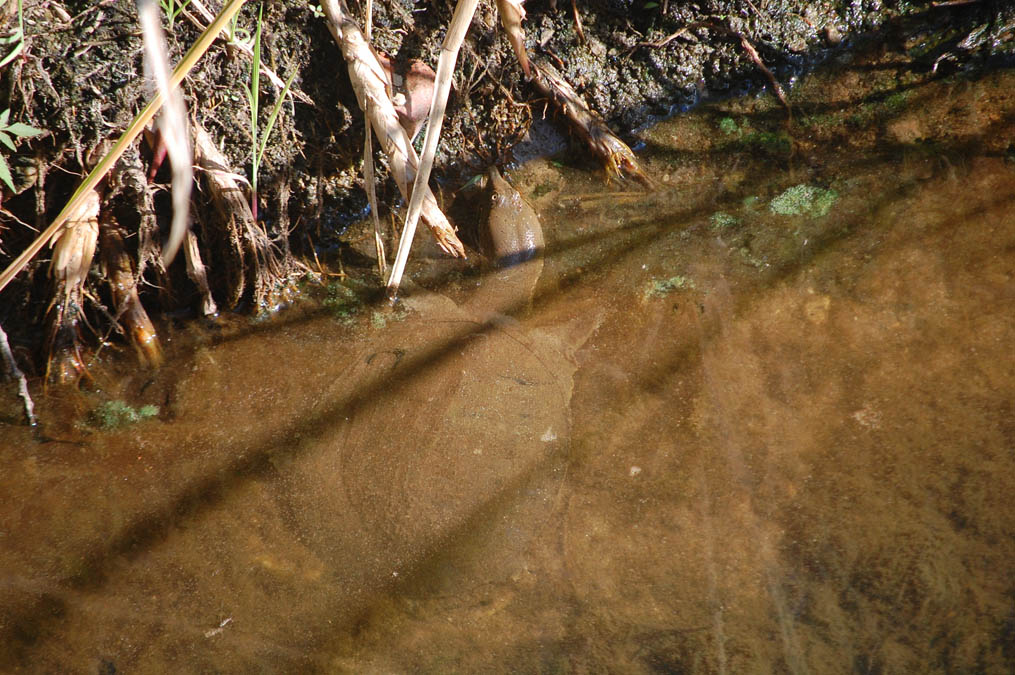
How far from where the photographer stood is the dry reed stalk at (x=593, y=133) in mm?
2742

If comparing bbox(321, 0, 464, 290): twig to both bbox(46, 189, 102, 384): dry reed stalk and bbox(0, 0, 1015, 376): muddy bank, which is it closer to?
bbox(0, 0, 1015, 376): muddy bank

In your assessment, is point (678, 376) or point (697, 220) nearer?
point (678, 376)

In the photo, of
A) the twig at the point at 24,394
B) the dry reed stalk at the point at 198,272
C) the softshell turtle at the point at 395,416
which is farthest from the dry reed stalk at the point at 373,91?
the twig at the point at 24,394

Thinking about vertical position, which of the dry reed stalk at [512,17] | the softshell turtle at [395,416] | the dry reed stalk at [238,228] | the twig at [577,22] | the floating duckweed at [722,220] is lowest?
the softshell turtle at [395,416]

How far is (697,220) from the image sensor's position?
2541mm

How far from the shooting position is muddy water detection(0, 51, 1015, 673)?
163 cm

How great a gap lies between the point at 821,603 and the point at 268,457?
1480 millimetres

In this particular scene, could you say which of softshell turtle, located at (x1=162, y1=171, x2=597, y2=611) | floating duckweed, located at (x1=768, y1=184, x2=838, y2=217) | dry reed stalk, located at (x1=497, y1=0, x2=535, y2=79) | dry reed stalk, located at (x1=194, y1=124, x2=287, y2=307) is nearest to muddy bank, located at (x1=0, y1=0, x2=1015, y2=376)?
dry reed stalk, located at (x1=194, y1=124, x2=287, y2=307)

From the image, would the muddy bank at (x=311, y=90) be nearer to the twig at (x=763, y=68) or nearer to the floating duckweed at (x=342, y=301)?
the twig at (x=763, y=68)

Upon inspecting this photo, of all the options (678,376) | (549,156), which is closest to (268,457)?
(678,376)

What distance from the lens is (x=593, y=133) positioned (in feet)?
9.00

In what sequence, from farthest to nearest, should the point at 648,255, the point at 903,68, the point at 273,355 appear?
the point at 903,68, the point at 648,255, the point at 273,355

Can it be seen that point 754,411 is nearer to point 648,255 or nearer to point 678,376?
point 678,376

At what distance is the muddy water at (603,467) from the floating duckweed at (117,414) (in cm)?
3
